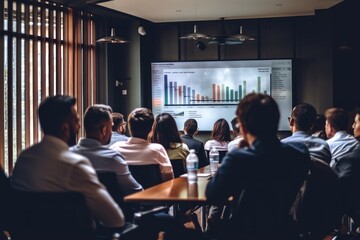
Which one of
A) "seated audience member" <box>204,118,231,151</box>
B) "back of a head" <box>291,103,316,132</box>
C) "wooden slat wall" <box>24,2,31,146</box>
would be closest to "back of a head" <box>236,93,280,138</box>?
"back of a head" <box>291,103,316,132</box>

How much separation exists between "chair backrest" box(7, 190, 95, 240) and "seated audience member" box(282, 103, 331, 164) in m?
1.94

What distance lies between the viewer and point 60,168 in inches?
105

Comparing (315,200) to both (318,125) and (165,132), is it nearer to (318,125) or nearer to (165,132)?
(165,132)

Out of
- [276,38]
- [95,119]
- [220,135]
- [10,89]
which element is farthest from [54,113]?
[276,38]

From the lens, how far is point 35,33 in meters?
7.52

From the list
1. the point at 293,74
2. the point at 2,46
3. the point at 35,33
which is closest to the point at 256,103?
the point at 2,46

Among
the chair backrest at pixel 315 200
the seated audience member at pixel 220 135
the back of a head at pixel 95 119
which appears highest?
the back of a head at pixel 95 119

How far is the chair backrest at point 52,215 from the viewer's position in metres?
2.59

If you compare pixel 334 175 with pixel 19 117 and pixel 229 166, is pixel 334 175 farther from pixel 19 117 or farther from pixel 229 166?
pixel 19 117

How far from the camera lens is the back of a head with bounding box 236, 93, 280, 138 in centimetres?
280

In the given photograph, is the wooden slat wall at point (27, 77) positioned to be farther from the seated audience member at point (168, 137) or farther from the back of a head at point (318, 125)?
the back of a head at point (318, 125)

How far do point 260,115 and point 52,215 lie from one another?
1.13m

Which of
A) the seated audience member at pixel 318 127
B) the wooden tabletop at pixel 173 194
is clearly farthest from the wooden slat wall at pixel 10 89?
the seated audience member at pixel 318 127

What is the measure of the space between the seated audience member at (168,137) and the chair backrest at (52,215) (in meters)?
2.42
